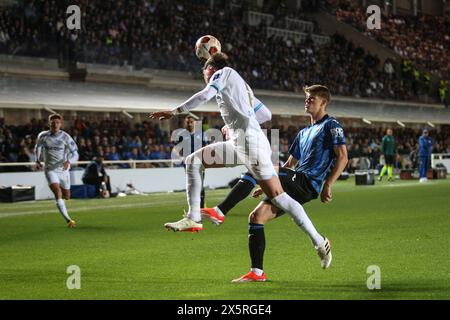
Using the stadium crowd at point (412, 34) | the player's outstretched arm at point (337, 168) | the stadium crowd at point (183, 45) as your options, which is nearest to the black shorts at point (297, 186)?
the player's outstretched arm at point (337, 168)

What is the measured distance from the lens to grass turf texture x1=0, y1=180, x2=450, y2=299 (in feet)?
25.2

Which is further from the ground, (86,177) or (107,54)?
(107,54)

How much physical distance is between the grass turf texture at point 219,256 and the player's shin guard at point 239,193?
2.41ft

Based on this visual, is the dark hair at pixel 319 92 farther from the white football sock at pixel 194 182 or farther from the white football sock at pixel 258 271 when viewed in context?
Answer: the white football sock at pixel 258 271

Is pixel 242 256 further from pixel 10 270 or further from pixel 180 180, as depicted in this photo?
pixel 180 180

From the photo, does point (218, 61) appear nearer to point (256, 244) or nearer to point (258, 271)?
point (256, 244)

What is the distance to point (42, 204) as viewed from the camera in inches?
938

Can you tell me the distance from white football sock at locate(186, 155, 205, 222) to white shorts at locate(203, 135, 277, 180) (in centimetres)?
29

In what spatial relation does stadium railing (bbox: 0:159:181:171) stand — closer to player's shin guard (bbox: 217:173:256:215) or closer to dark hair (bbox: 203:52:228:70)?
player's shin guard (bbox: 217:173:256:215)

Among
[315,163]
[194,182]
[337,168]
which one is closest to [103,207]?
[194,182]

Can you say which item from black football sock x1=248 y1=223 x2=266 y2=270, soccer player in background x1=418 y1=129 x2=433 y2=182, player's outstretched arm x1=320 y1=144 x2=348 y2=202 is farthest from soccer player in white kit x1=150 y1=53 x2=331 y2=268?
soccer player in background x1=418 y1=129 x2=433 y2=182

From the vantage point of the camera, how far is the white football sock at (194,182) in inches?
360
